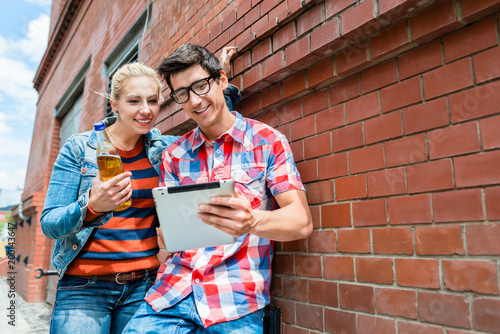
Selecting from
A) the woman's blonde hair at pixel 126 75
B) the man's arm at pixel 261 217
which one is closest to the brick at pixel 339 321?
the man's arm at pixel 261 217

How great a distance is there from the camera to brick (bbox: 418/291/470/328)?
1.16 meters

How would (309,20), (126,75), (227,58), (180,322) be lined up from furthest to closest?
(227,58) → (126,75) → (309,20) → (180,322)

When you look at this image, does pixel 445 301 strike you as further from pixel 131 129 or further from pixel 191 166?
pixel 131 129

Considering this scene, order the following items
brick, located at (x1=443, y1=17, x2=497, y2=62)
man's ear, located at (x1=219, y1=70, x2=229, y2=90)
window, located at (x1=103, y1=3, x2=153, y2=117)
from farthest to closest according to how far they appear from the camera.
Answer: window, located at (x1=103, y1=3, x2=153, y2=117), man's ear, located at (x1=219, y1=70, x2=229, y2=90), brick, located at (x1=443, y1=17, x2=497, y2=62)

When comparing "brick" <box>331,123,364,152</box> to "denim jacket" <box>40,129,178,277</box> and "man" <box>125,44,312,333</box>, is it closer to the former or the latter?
"man" <box>125,44,312,333</box>

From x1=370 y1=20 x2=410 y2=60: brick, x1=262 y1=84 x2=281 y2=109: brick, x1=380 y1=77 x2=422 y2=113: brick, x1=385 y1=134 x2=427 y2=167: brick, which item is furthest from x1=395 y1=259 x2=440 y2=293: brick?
x1=262 y1=84 x2=281 y2=109: brick

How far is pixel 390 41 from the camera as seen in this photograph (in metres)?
1.45

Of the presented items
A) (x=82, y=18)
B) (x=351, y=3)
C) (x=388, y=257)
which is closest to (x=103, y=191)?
(x=388, y=257)

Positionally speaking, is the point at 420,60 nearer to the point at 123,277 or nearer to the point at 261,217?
the point at 261,217

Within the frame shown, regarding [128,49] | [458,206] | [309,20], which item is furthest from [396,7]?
[128,49]

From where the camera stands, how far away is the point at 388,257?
139 centimetres

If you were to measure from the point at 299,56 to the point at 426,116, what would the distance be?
688 millimetres

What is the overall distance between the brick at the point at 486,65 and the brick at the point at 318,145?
2.14ft

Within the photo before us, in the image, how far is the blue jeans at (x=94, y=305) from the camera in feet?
5.81
